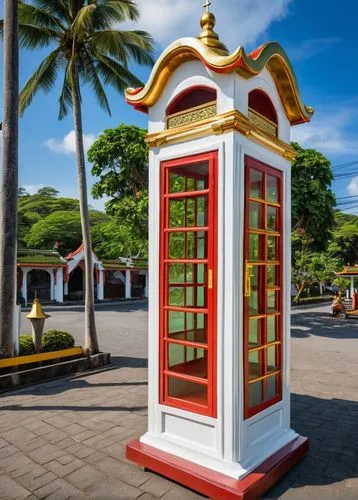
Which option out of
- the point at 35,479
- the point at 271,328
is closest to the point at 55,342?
the point at 35,479

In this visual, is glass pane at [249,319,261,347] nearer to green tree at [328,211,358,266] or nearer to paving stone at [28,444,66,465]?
paving stone at [28,444,66,465]

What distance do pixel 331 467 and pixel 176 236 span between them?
2554 mm

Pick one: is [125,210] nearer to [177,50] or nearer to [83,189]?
[83,189]

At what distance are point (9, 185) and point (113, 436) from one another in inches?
169

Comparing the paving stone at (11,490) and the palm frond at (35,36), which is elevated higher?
the palm frond at (35,36)

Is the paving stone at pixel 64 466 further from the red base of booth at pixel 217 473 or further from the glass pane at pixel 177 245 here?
the glass pane at pixel 177 245

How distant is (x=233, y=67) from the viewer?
9.29 feet

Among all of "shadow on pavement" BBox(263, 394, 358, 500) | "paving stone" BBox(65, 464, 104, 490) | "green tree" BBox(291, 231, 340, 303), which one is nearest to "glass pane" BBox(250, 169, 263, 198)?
"shadow on pavement" BBox(263, 394, 358, 500)

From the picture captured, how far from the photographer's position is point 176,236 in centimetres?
389

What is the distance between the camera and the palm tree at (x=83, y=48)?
7594 millimetres

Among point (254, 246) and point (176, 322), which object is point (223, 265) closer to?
point (254, 246)

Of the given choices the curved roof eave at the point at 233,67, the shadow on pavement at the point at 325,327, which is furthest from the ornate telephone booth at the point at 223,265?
the shadow on pavement at the point at 325,327

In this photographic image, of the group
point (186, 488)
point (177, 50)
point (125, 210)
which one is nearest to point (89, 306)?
point (186, 488)

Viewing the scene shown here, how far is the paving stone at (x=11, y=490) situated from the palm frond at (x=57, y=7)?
866 centimetres
